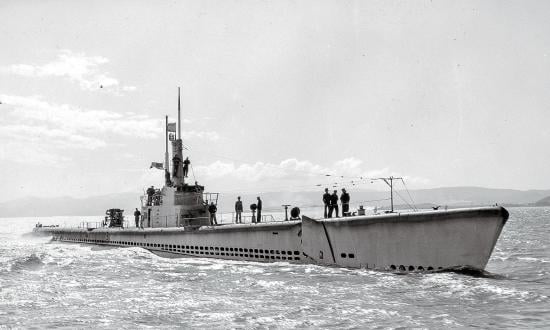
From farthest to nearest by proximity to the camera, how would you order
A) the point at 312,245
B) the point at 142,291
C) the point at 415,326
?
the point at 312,245 → the point at 142,291 → the point at 415,326

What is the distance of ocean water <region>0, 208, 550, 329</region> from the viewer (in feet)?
36.4

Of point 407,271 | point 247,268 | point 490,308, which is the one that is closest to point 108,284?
point 247,268

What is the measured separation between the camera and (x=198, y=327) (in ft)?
34.9

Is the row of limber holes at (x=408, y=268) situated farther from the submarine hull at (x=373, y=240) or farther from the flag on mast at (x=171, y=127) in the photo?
the flag on mast at (x=171, y=127)

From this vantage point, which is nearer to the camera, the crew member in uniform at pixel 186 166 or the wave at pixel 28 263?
the wave at pixel 28 263

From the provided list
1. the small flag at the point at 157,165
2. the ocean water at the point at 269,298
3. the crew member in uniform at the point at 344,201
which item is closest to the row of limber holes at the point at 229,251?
the ocean water at the point at 269,298

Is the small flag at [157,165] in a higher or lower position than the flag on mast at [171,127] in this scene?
lower

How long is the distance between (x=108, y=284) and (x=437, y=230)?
11553 millimetres

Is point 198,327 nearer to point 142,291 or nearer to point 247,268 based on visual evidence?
point 142,291

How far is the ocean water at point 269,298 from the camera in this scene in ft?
36.4

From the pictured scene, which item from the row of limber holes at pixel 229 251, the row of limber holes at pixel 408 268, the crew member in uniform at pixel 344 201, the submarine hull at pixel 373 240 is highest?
the crew member in uniform at pixel 344 201

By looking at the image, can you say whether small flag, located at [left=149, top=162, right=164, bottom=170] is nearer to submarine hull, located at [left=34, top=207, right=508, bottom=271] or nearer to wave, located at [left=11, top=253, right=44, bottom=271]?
submarine hull, located at [left=34, top=207, right=508, bottom=271]

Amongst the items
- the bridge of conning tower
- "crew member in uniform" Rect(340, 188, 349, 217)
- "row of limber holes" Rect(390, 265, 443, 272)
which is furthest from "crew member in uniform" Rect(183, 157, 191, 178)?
"row of limber holes" Rect(390, 265, 443, 272)

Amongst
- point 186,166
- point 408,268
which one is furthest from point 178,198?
point 408,268
